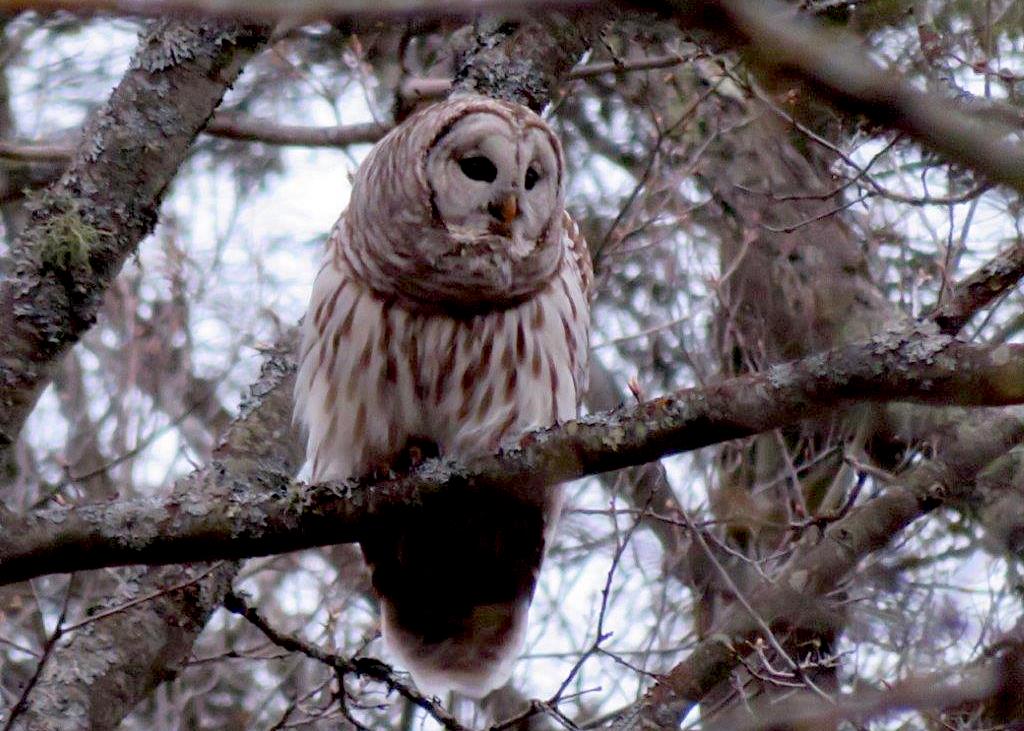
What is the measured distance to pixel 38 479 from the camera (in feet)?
26.3

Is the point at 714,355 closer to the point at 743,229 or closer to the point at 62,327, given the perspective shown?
the point at 743,229

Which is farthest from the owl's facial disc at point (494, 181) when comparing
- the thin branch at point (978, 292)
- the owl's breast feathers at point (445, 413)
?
the thin branch at point (978, 292)

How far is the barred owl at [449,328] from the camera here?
14.8 ft

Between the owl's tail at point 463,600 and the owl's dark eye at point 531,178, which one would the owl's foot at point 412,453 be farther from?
the owl's dark eye at point 531,178

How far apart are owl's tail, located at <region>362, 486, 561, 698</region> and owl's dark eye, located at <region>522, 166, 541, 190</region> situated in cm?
101

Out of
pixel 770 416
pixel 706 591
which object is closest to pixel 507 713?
pixel 706 591

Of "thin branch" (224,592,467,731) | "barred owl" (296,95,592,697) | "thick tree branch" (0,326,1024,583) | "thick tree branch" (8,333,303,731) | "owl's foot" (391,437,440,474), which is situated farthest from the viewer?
"thick tree branch" (8,333,303,731)

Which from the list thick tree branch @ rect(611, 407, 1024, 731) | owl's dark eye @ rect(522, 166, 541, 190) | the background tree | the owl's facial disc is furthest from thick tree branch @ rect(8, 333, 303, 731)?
thick tree branch @ rect(611, 407, 1024, 731)

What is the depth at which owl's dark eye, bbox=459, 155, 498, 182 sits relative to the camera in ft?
15.3

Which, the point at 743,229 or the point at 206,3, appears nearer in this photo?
the point at 206,3

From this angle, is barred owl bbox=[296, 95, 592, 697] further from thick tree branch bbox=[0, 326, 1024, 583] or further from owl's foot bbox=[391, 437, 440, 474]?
thick tree branch bbox=[0, 326, 1024, 583]

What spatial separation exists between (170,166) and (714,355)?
3476 mm

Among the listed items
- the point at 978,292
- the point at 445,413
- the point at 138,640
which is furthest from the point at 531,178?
the point at 138,640

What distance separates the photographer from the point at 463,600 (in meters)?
4.94
